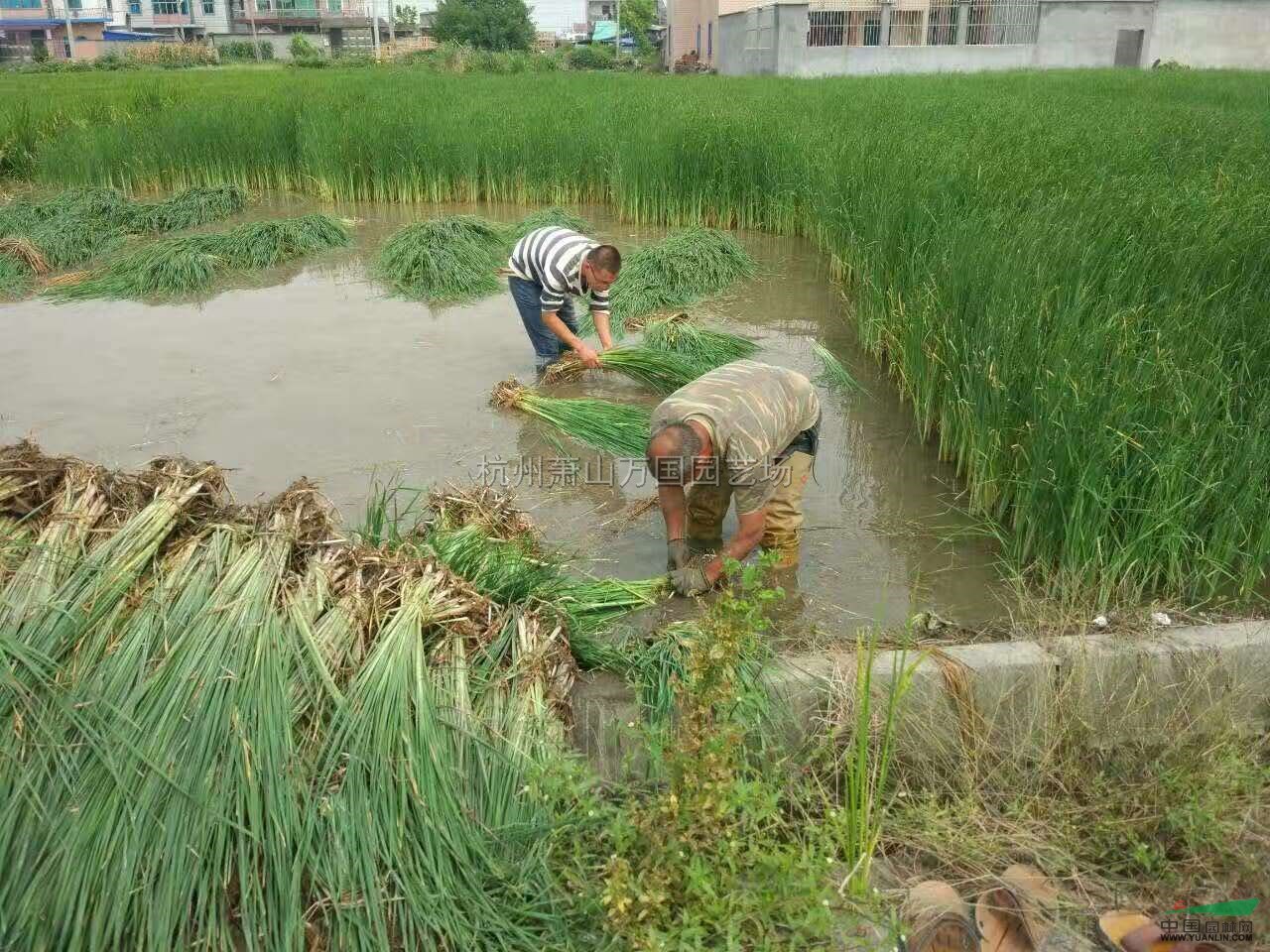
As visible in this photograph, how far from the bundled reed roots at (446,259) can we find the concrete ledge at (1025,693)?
16.4 ft

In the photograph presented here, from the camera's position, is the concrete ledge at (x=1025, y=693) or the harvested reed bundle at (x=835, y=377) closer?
the concrete ledge at (x=1025, y=693)

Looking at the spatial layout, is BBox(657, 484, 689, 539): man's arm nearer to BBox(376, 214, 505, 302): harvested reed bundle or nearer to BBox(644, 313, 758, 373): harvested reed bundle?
BBox(644, 313, 758, 373): harvested reed bundle

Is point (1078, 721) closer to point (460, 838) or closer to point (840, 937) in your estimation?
point (840, 937)

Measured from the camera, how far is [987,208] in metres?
5.40

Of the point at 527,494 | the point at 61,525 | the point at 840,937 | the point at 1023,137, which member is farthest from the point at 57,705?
the point at 1023,137

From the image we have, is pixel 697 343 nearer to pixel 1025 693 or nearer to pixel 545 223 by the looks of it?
pixel 1025 693

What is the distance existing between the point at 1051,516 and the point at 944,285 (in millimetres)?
1626

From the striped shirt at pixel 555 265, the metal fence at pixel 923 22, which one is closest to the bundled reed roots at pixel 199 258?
the striped shirt at pixel 555 265

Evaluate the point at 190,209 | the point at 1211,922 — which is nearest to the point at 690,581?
the point at 1211,922

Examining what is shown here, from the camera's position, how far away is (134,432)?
4.69m

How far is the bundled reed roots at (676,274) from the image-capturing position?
253 inches

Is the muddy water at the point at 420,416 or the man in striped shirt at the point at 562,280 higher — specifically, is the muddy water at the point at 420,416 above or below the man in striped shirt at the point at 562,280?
below

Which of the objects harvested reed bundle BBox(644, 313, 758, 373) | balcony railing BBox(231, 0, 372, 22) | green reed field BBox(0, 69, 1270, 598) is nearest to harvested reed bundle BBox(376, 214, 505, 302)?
green reed field BBox(0, 69, 1270, 598)

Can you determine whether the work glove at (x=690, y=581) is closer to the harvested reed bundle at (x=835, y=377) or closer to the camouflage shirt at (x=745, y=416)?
the camouflage shirt at (x=745, y=416)
